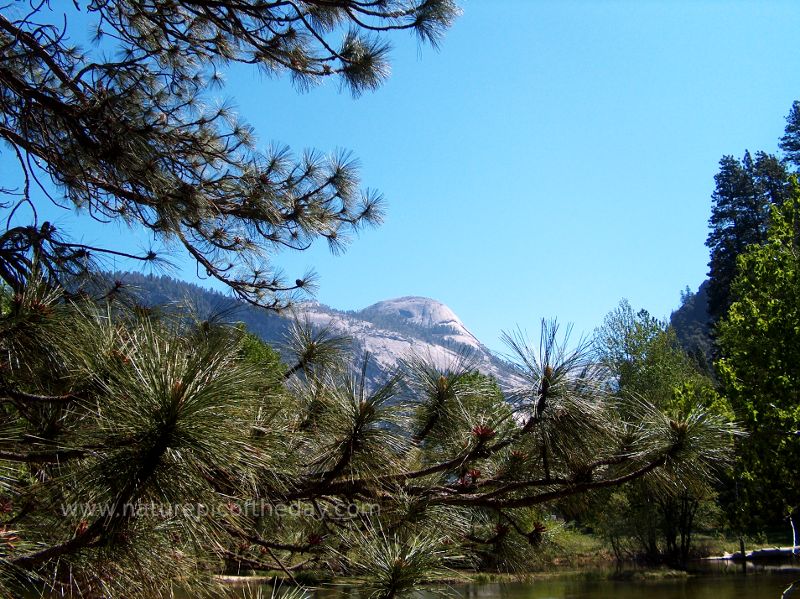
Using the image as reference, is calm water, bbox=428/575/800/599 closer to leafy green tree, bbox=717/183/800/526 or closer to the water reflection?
the water reflection

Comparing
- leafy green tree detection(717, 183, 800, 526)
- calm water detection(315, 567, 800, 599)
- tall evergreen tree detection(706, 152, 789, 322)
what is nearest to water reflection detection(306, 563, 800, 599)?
calm water detection(315, 567, 800, 599)

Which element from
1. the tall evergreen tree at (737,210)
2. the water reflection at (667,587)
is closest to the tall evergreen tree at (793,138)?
the tall evergreen tree at (737,210)

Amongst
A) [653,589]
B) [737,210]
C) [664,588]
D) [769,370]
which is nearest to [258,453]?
[769,370]

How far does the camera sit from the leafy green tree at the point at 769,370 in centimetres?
1029

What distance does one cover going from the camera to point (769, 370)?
1071 centimetres

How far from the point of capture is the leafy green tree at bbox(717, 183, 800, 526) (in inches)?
405

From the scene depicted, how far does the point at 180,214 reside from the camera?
9.92ft

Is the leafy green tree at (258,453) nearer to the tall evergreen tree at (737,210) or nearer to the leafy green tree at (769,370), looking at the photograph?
the leafy green tree at (769,370)

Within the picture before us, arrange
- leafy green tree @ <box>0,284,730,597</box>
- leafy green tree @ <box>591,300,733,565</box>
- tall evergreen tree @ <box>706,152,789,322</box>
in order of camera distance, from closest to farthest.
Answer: leafy green tree @ <box>0,284,730,597</box> < leafy green tree @ <box>591,300,733,565</box> < tall evergreen tree @ <box>706,152,789,322</box>

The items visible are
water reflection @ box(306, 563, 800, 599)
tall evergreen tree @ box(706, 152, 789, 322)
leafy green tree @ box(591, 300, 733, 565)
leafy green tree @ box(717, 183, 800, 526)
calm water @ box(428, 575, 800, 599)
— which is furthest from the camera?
tall evergreen tree @ box(706, 152, 789, 322)

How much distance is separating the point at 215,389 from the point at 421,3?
9.97 ft

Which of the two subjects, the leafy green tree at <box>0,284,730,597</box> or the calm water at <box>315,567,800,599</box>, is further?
the calm water at <box>315,567,800,599</box>

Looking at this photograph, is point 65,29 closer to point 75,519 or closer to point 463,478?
point 75,519

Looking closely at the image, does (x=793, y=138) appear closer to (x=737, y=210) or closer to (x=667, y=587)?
(x=737, y=210)
